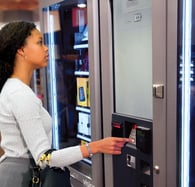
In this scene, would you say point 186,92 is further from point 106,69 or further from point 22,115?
point 22,115

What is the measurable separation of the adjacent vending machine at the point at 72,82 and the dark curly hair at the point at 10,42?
1.51ft

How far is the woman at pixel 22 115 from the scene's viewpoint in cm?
132

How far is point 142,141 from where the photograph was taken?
5.02ft

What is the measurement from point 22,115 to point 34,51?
0.32 m

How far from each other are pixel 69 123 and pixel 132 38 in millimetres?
1080

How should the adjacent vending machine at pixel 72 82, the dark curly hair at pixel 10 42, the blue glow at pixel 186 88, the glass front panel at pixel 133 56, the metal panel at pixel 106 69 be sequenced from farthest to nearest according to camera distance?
the adjacent vending machine at pixel 72 82 < the metal panel at pixel 106 69 < the glass front panel at pixel 133 56 < the dark curly hair at pixel 10 42 < the blue glow at pixel 186 88

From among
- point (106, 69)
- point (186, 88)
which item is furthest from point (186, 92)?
point (106, 69)


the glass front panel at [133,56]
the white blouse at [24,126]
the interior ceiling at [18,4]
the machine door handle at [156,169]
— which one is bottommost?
the machine door handle at [156,169]

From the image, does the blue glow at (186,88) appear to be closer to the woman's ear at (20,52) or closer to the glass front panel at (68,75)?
the woman's ear at (20,52)

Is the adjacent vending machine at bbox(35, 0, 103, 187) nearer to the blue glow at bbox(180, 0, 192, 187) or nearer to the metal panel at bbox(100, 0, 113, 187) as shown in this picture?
the metal panel at bbox(100, 0, 113, 187)

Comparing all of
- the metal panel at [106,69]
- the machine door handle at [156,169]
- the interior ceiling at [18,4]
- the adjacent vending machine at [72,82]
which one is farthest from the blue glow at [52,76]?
the interior ceiling at [18,4]

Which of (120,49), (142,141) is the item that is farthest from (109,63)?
(142,141)

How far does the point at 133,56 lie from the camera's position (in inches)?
63.9

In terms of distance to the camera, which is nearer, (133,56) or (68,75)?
(133,56)
